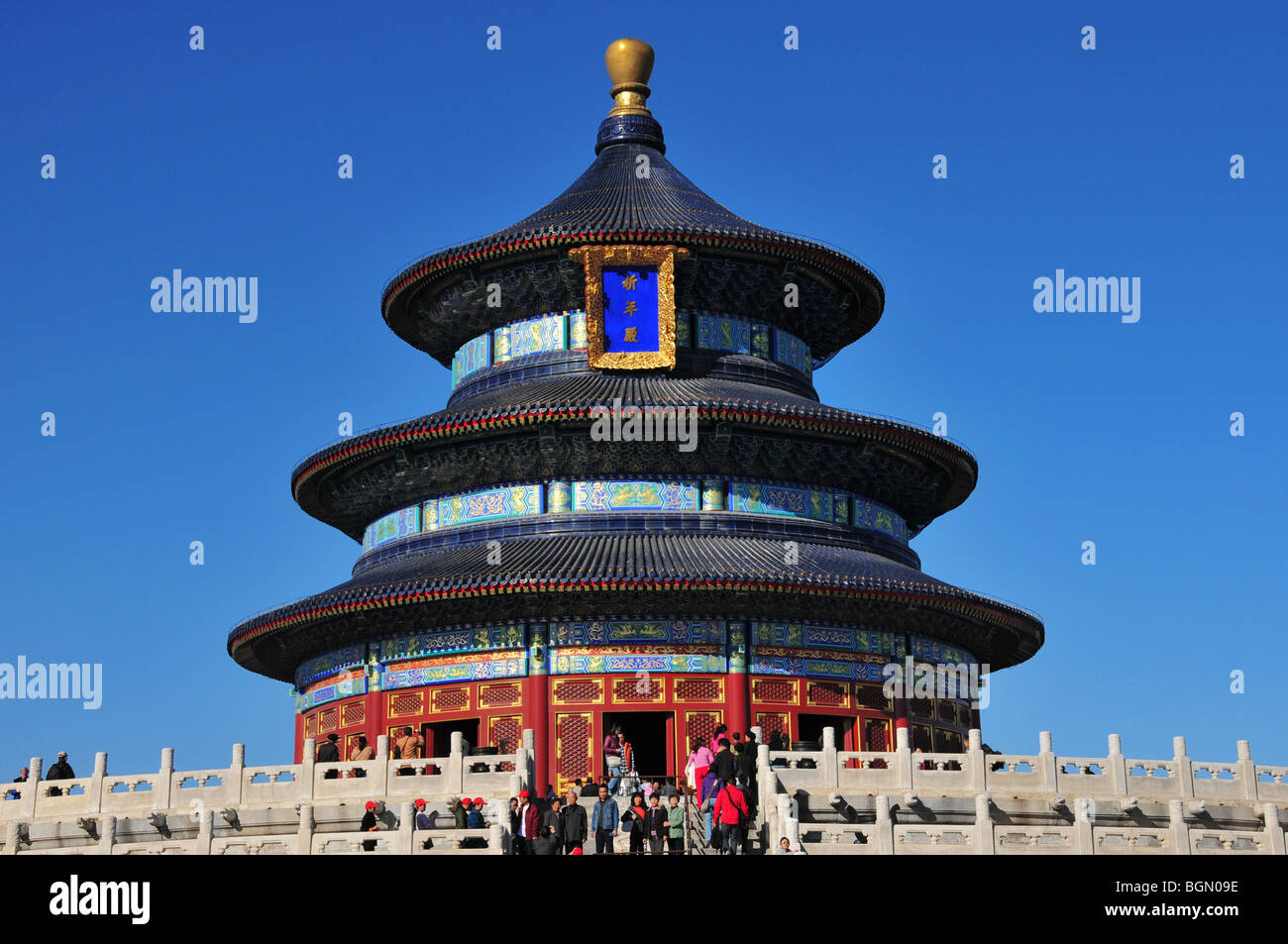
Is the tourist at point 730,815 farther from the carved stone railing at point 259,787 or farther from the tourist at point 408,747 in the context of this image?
the tourist at point 408,747

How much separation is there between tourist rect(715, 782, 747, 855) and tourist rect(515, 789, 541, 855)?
2.34 meters

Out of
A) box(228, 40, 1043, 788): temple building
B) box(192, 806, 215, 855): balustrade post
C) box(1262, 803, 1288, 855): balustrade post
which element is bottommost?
box(1262, 803, 1288, 855): balustrade post

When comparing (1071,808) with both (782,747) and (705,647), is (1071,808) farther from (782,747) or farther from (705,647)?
(705,647)

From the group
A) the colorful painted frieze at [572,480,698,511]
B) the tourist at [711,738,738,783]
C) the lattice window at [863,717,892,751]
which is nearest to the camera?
the tourist at [711,738,738,783]

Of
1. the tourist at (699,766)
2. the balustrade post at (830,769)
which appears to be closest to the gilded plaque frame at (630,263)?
the tourist at (699,766)

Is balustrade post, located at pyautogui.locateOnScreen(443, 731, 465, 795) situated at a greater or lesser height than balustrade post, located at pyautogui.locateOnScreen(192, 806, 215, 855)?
greater

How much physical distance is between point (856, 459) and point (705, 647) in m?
6.51

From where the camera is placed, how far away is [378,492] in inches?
1610

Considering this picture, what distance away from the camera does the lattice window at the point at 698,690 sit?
3503cm

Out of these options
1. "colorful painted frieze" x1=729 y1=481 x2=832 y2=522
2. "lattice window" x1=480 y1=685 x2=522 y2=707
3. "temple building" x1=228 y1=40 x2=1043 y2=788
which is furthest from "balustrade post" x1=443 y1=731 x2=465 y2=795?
"colorful painted frieze" x1=729 y1=481 x2=832 y2=522

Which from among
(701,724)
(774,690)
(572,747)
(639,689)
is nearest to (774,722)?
(774,690)

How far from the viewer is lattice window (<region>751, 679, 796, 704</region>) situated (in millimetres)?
35344

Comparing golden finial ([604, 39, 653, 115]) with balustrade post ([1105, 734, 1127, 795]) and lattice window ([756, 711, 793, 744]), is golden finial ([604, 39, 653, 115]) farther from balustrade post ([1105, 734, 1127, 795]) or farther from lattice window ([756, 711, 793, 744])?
balustrade post ([1105, 734, 1127, 795])
